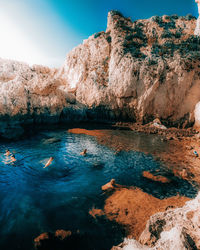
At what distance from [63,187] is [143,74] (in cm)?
2442

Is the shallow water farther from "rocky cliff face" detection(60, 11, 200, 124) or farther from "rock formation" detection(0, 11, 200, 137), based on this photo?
"rocky cliff face" detection(60, 11, 200, 124)

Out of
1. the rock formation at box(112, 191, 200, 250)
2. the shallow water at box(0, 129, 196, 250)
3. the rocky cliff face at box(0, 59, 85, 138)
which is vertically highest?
the rocky cliff face at box(0, 59, 85, 138)

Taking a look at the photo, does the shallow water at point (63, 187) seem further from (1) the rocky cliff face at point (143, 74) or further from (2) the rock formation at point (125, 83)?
(1) the rocky cliff face at point (143, 74)

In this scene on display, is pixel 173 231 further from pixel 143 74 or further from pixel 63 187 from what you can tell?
pixel 143 74

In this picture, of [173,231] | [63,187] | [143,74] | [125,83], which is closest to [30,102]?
[125,83]

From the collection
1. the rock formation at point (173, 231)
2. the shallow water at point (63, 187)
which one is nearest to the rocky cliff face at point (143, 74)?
the shallow water at point (63, 187)

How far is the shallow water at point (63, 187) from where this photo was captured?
5465 millimetres

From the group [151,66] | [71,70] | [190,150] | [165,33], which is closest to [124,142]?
[190,150]

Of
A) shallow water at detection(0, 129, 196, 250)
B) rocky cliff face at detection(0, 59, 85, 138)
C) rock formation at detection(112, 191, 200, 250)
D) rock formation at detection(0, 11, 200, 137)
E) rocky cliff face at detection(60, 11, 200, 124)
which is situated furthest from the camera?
rocky cliff face at detection(60, 11, 200, 124)

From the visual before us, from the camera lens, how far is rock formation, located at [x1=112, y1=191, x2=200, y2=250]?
334 cm

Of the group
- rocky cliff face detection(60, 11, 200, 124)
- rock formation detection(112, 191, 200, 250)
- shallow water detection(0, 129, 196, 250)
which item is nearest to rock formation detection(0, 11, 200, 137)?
rocky cliff face detection(60, 11, 200, 124)

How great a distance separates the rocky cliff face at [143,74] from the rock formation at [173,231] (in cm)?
2394

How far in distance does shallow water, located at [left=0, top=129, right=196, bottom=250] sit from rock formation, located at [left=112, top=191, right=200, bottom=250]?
5.23 feet

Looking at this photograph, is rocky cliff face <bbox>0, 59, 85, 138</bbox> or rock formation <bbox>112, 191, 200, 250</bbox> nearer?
rock formation <bbox>112, 191, 200, 250</bbox>
